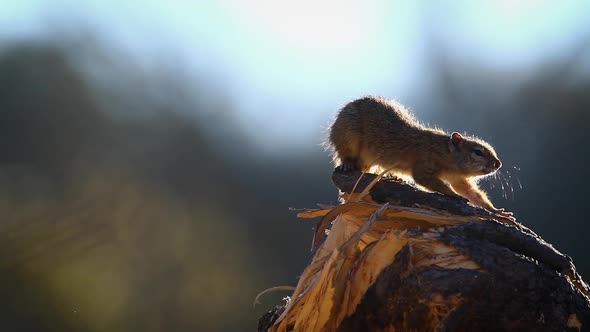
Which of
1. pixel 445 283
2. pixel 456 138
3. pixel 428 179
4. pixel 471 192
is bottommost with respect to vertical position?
pixel 471 192

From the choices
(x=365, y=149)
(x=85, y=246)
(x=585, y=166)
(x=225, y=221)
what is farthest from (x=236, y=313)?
(x=585, y=166)

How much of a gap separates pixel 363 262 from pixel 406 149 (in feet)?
10.2

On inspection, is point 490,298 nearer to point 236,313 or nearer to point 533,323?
point 533,323

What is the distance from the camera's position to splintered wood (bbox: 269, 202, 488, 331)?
3428 millimetres

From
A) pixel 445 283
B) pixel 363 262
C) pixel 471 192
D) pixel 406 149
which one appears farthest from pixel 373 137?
pixel 445 283

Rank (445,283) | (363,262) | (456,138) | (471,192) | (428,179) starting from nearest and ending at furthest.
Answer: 1. (445,283)
2. (363,262)
3. (471,192)
4. (428,179)
5. (456,138)

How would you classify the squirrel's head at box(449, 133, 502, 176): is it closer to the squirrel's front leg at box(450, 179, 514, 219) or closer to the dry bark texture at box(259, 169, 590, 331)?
the squirrel's front leg at box(450, 179, 514, 219)

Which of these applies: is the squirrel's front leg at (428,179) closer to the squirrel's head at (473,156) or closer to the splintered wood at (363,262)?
the squirrel's head at (473,156)

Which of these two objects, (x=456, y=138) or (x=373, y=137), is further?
(x=373, y=137)

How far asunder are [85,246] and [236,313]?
2442 mm

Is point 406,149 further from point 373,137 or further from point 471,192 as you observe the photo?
point 471,192

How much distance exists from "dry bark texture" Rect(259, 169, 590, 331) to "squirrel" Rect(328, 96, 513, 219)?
2.45 metres

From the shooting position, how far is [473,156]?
6.23 m

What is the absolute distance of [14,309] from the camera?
885 cm
